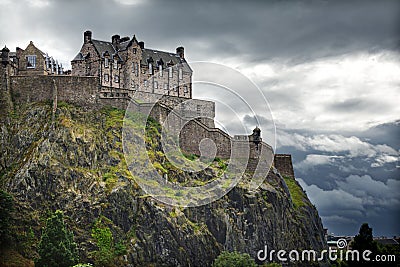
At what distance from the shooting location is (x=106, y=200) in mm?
62781

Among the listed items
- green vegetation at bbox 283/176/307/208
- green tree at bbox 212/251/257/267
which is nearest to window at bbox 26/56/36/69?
green tree at bbox 212/251/257/267

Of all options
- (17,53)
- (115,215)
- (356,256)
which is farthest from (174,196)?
(17,53)

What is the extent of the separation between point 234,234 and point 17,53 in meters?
30.6

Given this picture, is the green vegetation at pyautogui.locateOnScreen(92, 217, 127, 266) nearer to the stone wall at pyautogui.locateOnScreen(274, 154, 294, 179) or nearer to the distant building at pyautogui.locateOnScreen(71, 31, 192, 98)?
the distant building at pyautogui.locateOnScreen(71, 31, 192, 98)

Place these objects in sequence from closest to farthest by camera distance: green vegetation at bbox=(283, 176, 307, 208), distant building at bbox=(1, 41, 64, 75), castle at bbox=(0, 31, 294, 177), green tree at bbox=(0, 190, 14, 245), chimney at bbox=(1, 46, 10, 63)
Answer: green tree at bbox=(0, 190, 14, 245)
chimney at bbox=(1, 46, 10, 63)
castle at bbox=(0, 31, 294, 177)
distant building at bbox=(1, 41, 64, 75)
green vegetation at bbox=(283, 176, 307, 208)

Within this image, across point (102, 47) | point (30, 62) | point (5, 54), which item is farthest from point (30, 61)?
point (102, 47)

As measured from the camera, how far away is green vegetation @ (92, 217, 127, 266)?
193 feet

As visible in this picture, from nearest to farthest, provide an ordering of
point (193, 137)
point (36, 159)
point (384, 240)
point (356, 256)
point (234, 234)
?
point (356, 256)
point (36, 159)
point (234, 234)
point (193, 137)
point (384, 240)

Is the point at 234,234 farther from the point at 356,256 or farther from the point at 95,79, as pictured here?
the point at 95,79

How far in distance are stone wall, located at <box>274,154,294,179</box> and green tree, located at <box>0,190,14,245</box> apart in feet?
115

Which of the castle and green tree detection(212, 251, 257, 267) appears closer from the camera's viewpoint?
green tree detection(212, 251, 257, 267)

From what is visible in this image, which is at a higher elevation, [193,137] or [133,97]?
[133,97]

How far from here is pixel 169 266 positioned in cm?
6194

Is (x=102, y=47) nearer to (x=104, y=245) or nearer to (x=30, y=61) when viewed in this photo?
(x=30, y=61)
